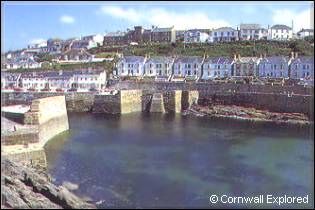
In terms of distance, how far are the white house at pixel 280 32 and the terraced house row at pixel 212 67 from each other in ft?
31.3

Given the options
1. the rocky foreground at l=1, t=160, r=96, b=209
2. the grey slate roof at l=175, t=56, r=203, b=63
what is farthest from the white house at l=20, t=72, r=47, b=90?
the rocky foreground at l=1, t=160, r=96, b=209

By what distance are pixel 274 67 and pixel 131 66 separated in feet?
33.5

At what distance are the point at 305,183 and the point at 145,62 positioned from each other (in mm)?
25645

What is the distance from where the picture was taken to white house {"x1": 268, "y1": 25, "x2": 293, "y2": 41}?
152 ft

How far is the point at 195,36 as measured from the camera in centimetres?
4659

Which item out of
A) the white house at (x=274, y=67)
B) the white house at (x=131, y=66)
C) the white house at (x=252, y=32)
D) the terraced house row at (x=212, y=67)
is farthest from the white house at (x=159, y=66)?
the white house at (x=252, y=32)

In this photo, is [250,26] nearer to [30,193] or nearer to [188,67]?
[188,67]

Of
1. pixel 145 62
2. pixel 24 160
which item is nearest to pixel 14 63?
pixel 145 62

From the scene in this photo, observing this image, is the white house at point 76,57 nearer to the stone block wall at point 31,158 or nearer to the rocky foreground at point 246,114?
the rocky foreground at point 246,114

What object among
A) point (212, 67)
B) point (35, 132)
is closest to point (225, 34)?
point (212, 67)

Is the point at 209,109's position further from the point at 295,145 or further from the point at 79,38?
the point at 79,38

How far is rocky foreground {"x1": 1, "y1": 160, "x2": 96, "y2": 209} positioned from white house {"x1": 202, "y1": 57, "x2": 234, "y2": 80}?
23.7m

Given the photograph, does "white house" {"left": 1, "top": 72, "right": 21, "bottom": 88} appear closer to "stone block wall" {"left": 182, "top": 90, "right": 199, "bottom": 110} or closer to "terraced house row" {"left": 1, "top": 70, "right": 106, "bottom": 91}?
"terraced house row" {"left": 1, "top": 70, "right": 106, "bottom": 91}

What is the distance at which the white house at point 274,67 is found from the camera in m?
33.8
